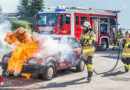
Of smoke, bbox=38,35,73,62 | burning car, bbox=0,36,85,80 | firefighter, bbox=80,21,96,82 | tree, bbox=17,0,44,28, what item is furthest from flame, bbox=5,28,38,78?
tree, bbox=17,0,44,28

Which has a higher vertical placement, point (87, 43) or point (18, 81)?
point (87, 43)

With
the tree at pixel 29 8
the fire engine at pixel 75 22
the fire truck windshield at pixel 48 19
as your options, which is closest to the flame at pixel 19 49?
the fire engine at pixel 75 22

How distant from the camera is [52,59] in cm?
737

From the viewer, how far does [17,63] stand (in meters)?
6.96

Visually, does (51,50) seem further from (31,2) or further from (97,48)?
(31,2)

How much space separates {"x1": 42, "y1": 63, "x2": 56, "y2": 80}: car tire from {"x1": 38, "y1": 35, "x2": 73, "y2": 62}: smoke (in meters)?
0.39

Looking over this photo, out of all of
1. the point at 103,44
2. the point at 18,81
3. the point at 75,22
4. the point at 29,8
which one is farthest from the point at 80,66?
the point at 29,8

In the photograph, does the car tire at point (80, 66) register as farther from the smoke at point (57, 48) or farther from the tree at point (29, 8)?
the tree at point (29, 8)

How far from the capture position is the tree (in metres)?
29.6

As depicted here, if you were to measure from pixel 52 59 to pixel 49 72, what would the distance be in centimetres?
44

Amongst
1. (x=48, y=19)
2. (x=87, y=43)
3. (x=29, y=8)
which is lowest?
(x=87, y=43)

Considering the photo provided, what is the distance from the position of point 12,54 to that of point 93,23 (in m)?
11.7

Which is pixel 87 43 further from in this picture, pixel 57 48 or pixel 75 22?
pixel 75 22

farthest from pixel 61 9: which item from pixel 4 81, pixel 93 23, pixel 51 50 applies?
pixel 4 81
